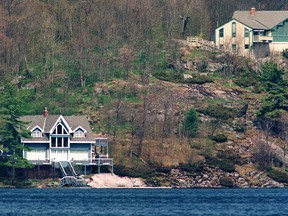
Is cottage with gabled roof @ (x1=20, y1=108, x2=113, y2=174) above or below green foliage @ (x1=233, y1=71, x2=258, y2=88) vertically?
below

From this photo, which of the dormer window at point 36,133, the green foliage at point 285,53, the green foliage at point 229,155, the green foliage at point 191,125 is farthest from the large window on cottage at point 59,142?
the green foliage at point 285,53

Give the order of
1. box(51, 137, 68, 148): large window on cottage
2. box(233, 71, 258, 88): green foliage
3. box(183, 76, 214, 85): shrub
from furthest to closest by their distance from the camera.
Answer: box(233, 71, 258, 88): green foliage, box(183, 76, 214, 85): shrub, box(51, 137, 68, 148): large window on cottage

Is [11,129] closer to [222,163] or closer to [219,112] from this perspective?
[222,163]

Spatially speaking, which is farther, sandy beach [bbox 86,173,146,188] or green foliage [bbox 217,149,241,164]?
green foliage [bbox 217,149,241,164]

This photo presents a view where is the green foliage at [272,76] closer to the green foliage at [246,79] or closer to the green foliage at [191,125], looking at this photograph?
the green foliage at [246,79]

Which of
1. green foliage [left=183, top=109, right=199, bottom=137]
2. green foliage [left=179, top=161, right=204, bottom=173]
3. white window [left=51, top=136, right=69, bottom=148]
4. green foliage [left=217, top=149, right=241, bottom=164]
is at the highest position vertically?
green foliage [left=183, top=109, right=199, bottom=137]

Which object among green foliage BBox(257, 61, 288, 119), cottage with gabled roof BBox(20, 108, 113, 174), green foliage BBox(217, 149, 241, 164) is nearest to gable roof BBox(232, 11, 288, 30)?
green foliage BBox(257, 61, 288, 119)

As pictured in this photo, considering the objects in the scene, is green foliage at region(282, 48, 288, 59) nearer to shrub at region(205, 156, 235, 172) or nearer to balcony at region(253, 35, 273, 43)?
balcony at region(253, 35, 273, 43)

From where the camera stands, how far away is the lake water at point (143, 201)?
118812 millimetres

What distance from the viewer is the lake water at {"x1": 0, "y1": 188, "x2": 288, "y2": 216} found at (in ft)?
390

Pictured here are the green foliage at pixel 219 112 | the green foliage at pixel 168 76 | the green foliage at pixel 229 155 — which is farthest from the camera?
the green foliage at pixel 168 76

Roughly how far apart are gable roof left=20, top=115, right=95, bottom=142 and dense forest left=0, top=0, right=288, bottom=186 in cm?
176

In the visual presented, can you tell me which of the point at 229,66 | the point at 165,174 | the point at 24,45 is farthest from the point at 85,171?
the point at 229,66

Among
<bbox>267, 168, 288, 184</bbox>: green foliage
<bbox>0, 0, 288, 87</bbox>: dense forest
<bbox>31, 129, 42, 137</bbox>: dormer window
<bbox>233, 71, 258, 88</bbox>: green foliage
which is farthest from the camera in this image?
Result: <bbox>233, 71, 258, 88</bbox>: green foliage
